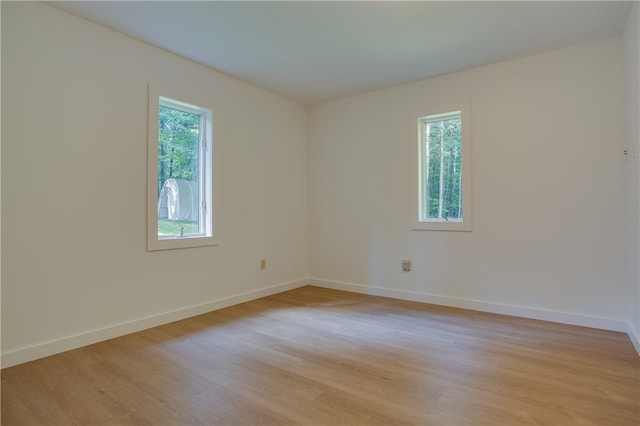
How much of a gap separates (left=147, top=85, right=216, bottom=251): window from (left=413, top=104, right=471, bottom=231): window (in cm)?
227

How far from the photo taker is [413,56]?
3.24m

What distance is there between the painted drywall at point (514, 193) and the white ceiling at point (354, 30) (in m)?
0.27

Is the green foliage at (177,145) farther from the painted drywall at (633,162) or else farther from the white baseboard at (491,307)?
the painted drywall at (633,162)

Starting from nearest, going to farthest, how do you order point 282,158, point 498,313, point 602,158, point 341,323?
point 602,158, point 341,323, point 498,313, point 282,158

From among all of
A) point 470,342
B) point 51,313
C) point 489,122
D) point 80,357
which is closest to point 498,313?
point 470,342

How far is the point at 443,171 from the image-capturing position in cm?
377

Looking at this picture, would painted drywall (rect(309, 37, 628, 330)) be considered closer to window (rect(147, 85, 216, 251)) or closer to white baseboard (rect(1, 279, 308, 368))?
white baseboard (rect(1, 279, 308, 368))

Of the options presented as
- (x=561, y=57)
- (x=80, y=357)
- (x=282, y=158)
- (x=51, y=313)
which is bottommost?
(x=80, y=357)

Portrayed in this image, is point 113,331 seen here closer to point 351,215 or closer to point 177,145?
point 177,145

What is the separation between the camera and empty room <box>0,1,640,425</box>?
6.51ft

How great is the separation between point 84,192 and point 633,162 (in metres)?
4.03

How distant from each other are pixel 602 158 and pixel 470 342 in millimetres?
1900

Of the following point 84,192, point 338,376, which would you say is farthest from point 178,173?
point 338,376

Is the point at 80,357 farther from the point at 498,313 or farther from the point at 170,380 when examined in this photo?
the point at 498,313
